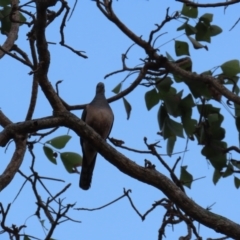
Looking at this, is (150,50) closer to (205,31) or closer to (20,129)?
(205,31)

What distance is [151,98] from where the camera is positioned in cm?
482

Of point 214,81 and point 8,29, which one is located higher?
point 8,29

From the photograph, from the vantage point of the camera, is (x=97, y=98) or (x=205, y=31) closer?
(x=205, y=31)

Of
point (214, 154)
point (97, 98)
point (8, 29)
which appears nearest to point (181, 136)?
point (214, 154)

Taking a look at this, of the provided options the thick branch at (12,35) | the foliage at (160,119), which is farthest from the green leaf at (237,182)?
the thick branch at (12,35)

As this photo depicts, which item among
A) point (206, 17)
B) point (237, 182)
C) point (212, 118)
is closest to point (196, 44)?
point (206, 17)

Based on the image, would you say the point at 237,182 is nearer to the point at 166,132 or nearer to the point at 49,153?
the point at 166,132

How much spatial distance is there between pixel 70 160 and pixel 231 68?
1320 millimetres

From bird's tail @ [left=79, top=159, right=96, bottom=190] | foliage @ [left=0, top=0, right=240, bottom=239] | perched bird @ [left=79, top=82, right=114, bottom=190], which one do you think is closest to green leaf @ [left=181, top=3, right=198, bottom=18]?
foliage @ [left=0, top=0, right=240, bottom=239]

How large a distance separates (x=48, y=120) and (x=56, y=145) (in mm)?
628

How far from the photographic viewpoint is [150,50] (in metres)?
4.65

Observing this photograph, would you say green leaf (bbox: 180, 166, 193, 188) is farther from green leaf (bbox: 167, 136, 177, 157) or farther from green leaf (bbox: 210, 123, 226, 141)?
green leaf (bbox: 210, 123, 226, 141)

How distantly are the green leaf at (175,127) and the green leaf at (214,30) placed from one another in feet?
2.34

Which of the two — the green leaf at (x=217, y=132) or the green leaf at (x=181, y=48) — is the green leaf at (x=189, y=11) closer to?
the green leaf at (x=181, y=48)
